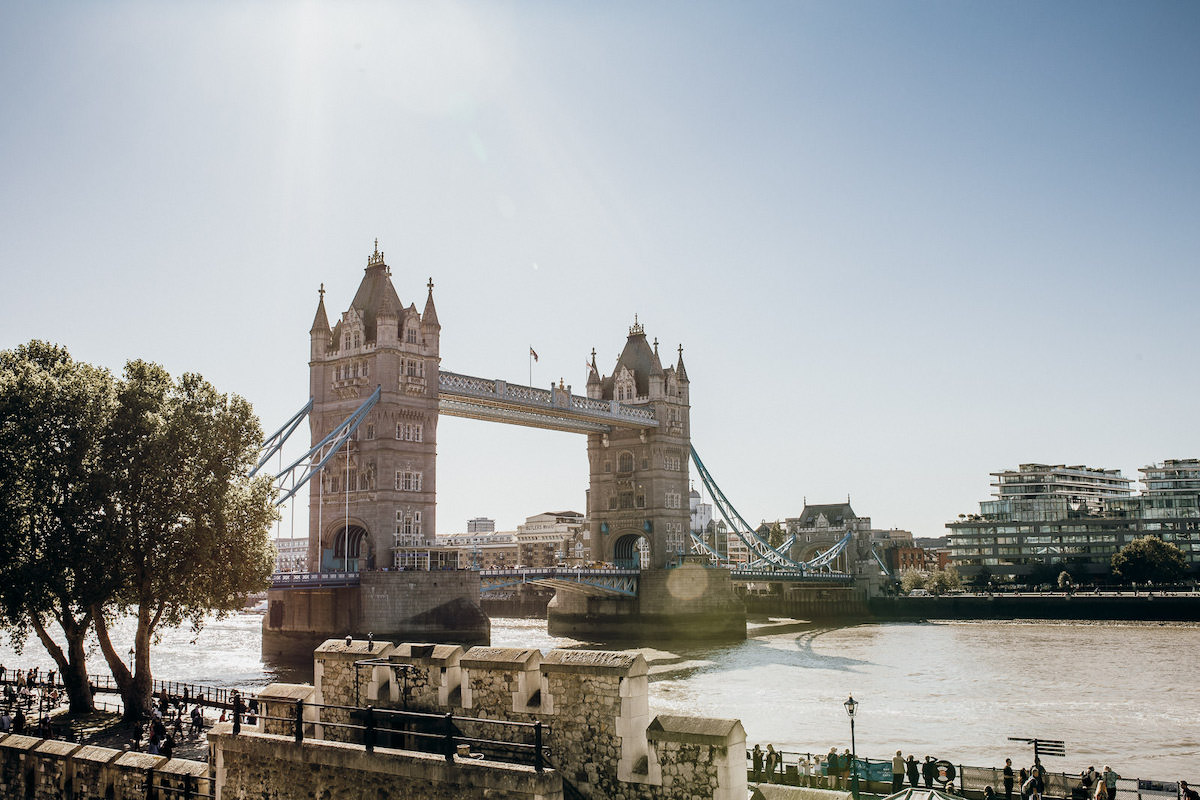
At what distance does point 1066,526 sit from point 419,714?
127 metres

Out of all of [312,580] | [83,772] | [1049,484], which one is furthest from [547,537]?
[83,772]

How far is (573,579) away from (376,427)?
18.1 meters

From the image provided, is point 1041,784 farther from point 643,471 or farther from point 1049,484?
point 1049,484

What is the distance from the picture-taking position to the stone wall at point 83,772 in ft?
53.9

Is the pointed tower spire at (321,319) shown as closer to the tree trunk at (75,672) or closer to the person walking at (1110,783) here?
the tree trunk at (75,672)

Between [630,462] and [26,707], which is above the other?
[630,462]

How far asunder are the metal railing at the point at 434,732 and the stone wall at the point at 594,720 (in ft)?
0.24

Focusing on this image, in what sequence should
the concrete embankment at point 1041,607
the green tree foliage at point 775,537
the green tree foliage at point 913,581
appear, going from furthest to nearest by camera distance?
the green tree foliage at point 775,537 < the green tree foliage at point 913,581 < the concrete embankment at point 1041,607

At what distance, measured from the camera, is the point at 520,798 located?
437 inches

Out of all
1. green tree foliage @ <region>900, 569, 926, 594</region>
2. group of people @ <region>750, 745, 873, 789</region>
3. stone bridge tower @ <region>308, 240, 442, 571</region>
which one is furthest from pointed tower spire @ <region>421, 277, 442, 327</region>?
green tree foliage @ <region>900, 569, 926, 594</region>

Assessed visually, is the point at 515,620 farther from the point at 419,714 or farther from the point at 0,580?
the point at 419,714

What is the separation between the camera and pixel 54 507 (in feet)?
88.2

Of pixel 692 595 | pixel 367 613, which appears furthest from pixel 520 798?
pixel 692 595

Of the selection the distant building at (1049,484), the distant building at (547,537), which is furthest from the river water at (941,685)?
the distant building at (547,537)
